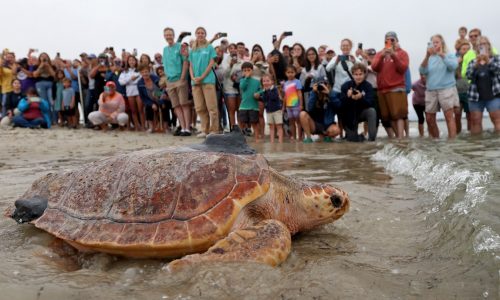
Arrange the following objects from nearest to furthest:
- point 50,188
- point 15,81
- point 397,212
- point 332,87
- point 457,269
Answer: point 457,269, point 50,188, point 397,212, point 332,87, point 15,81

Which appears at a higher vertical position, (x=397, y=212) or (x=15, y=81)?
(x=15, y=81)

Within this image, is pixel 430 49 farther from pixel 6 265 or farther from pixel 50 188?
pixel 6 265

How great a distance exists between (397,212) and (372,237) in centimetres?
55

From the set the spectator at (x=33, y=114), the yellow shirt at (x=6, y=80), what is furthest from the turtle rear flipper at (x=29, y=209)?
the yellow shirt at (x=6, y=80)

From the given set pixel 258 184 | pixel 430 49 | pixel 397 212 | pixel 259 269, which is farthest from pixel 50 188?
pixel 430 49

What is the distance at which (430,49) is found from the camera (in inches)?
271

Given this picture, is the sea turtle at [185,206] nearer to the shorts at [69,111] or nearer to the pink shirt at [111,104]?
the pink shirt at [111,104]

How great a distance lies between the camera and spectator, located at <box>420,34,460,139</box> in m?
6.85

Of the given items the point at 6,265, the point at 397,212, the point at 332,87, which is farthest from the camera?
the point at 332,87

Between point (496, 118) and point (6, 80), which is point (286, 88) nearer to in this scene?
point (496, 118)

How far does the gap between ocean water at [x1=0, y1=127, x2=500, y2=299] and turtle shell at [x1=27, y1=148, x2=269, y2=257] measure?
0.11 metres

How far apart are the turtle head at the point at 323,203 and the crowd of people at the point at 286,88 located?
4.78 meters

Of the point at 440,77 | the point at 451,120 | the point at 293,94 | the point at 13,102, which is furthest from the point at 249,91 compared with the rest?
the point at 13,102

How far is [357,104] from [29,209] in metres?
6.01
